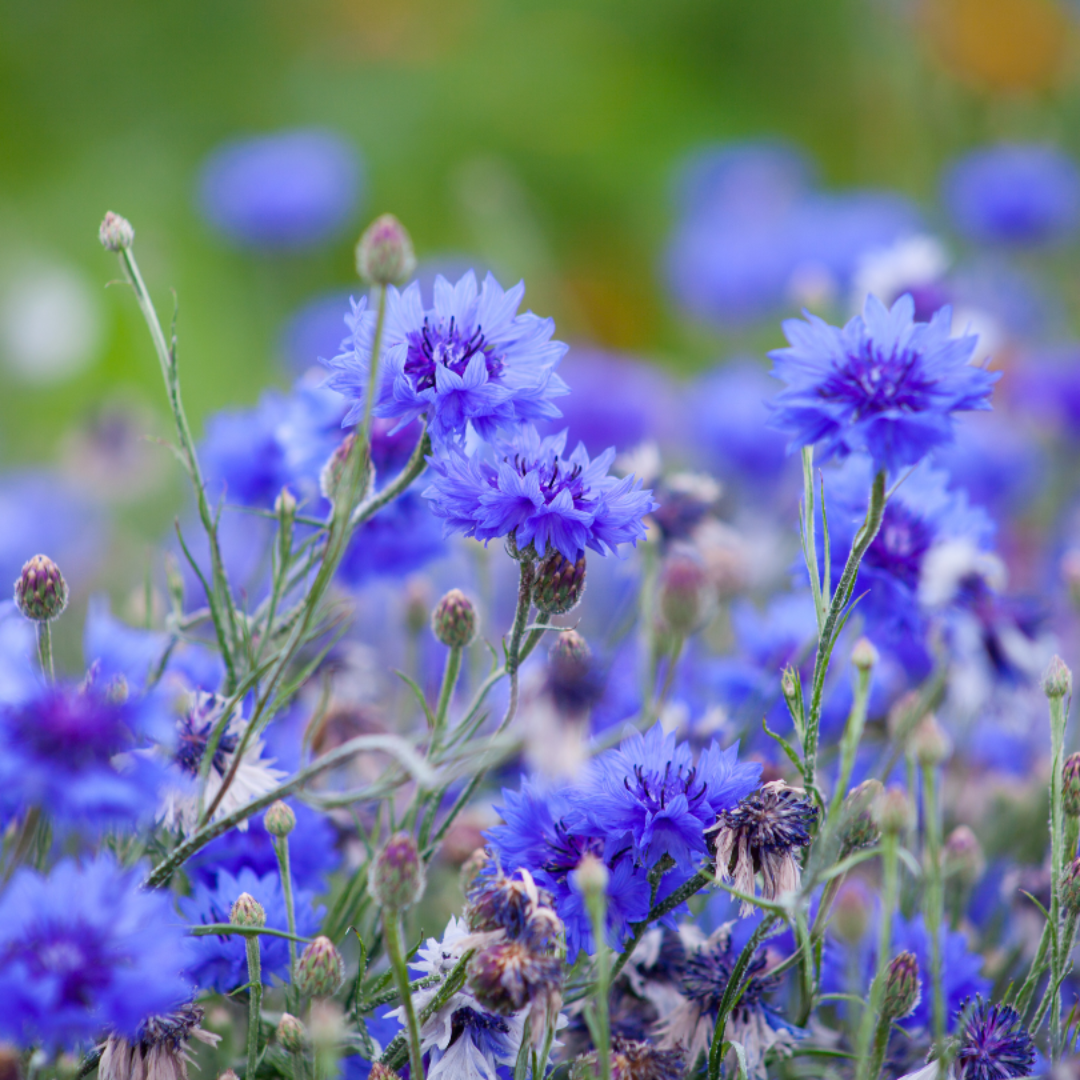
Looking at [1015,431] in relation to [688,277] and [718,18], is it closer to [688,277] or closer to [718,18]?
[688,277]

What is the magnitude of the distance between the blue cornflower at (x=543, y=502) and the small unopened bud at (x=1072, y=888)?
0.65ft

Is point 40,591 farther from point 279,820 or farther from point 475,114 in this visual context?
point 475,114

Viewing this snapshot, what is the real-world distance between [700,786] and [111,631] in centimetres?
23

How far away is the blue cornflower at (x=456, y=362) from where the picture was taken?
43 centimetres

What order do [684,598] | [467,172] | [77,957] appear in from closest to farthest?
[77,957], [684,598], [467,172]

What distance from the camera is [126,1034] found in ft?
1.21

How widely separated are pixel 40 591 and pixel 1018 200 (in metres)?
1.33

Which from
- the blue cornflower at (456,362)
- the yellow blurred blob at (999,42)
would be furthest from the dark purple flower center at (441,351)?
the yellow blurred blob at (999,42)

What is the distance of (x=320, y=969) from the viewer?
40 centimetres

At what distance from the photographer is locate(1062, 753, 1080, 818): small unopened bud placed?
44 cm

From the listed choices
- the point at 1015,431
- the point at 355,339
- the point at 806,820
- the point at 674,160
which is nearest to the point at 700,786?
the point at 806,820

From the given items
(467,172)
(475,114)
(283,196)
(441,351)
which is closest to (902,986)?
(441,351)

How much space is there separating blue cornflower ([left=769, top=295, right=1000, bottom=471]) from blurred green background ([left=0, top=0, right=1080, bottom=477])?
1.28 m

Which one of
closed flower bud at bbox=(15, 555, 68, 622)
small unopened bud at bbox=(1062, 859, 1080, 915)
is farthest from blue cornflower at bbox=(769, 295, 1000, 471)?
closed flower bud at bbox=(15, 555, 68, 622)
